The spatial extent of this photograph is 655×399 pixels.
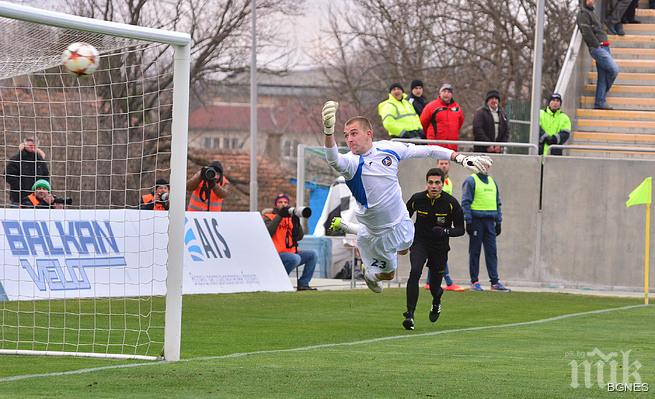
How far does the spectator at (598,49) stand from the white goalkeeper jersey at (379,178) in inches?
598

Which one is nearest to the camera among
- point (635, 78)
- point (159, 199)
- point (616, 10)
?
point (159, 199)

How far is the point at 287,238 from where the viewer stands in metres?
22.1

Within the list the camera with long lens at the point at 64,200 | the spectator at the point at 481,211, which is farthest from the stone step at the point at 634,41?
the camera with long lens at the point at 64,200

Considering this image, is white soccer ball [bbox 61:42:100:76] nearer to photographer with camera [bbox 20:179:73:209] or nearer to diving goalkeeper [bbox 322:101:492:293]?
diving goalkeeper [bbox 322:101:492:293]

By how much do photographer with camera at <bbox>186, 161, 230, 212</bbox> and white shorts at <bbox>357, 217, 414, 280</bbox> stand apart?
685 cm

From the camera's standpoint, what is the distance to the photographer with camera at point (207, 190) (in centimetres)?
2042

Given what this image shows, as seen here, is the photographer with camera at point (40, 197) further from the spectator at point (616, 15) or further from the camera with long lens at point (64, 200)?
the spectator at point (616, 15)

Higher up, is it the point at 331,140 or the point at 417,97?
the point at 417,97

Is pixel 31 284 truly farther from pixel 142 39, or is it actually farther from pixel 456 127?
pixel 456 127

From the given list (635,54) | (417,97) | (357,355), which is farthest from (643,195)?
(635,54)

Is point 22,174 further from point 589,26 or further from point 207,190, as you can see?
point 589,26

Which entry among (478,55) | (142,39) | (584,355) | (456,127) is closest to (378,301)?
(456,127)

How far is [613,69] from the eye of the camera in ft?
91.0

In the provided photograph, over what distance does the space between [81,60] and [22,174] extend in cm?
573
